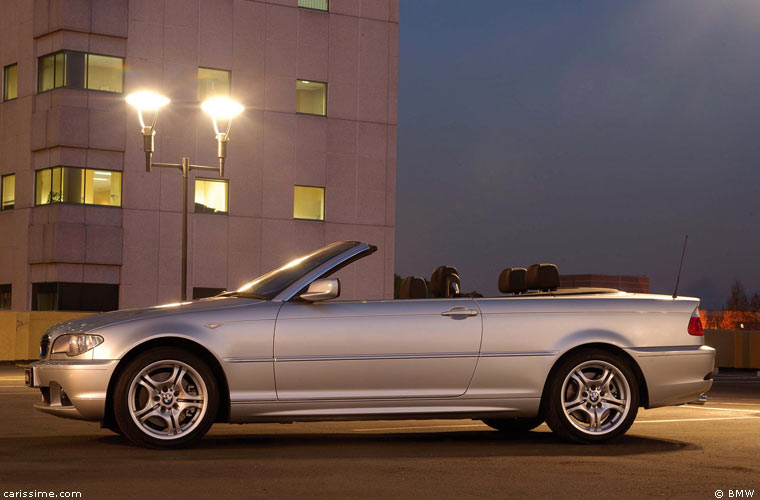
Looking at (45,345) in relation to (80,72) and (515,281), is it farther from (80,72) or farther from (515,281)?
(80,72)

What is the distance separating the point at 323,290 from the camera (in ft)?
29.1

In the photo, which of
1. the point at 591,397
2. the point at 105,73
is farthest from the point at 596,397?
the point at 105,73

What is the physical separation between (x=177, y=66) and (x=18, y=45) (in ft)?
18.0

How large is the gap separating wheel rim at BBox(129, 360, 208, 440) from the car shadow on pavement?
0.24 m

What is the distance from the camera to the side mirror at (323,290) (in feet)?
29.1

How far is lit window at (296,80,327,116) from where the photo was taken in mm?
42938

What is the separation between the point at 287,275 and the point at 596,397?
259 cm

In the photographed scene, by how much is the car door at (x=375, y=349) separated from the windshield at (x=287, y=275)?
9.9 inches

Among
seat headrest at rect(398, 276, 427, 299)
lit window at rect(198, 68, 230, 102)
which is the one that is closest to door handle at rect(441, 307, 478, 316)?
seat headrest at rect(398, 276, 427, 299)

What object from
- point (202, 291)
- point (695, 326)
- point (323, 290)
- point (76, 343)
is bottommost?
point (76, 343)

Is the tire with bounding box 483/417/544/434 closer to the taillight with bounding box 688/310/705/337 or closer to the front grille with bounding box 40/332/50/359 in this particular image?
the taillight with bounding box 688/310/705/337

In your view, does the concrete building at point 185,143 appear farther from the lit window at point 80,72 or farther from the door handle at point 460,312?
the door handle at point 460,312

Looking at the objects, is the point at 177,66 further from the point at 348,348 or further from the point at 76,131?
the point at 348,348

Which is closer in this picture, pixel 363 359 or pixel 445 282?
pixel 363 359
